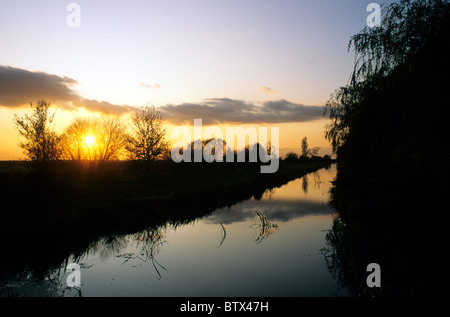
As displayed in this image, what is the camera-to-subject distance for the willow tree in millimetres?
8203

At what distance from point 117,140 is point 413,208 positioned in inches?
1536

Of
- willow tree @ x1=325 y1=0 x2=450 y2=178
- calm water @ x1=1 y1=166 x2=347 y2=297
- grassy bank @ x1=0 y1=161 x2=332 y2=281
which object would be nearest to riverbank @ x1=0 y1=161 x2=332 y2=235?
grassy bank @ x1=0 y1=161 x2=332 y2=281

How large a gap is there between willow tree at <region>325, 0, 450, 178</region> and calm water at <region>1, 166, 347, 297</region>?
15.1 feet

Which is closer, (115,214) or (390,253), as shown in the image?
(390,253)

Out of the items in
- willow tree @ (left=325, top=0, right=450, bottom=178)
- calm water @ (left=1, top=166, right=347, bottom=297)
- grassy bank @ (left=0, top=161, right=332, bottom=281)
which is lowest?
calm water @ (left=1, top=166, right=347, bottom=297)

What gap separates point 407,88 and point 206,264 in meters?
8.60

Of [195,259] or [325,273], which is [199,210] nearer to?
[195,259]

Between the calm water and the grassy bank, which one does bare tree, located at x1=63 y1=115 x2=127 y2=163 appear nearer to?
the grassy bank

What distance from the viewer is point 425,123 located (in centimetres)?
816

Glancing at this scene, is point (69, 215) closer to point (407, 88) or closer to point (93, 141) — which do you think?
point (407, 88)

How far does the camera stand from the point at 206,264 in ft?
32.6

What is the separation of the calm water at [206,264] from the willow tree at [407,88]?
4.60 metres

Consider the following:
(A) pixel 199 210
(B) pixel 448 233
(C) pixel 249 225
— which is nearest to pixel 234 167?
(A) pixel 199 210

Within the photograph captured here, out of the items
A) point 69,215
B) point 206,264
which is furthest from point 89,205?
point 206,264
